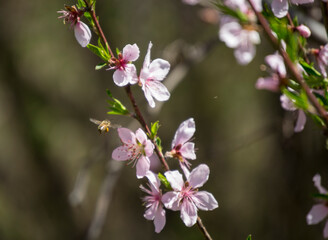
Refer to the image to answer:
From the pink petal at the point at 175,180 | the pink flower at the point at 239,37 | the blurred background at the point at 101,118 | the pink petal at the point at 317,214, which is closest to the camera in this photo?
the pink petal at the point at 175,180

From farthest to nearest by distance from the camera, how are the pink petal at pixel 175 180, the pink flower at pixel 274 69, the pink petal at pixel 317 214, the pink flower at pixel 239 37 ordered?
the pink flower at pixel 239 37, the pink flower at pixel 274 69, the pink petal at pixel 317 214, the pink petal at pixel 175 180

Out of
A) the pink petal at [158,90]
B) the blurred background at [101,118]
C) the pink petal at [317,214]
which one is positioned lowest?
the blurred background at [101,118]

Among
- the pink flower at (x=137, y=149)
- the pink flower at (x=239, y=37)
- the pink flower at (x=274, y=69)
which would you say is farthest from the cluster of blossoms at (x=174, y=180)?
the pink flower at (x=239, y=37)

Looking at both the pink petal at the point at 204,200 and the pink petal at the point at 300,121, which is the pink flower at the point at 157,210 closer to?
the pink petal at the point at 204,200

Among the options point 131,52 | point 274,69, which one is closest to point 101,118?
point 274,69

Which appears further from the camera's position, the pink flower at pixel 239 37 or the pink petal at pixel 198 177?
the pink flower at pixel 239 37

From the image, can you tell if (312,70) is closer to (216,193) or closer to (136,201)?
(216,193)

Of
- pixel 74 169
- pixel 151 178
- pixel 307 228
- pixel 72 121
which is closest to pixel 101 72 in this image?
pixel 72 121
